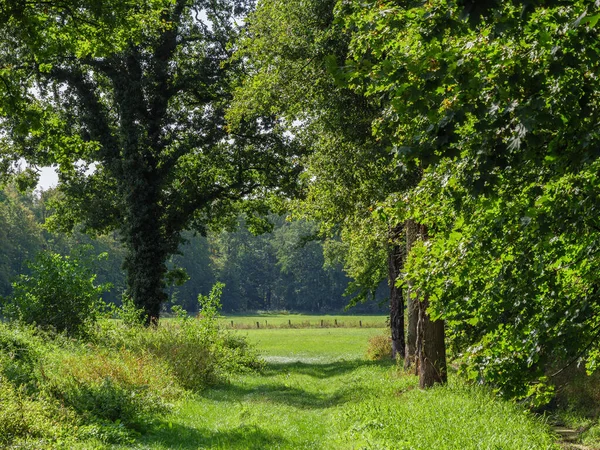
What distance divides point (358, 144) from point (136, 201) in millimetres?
14162

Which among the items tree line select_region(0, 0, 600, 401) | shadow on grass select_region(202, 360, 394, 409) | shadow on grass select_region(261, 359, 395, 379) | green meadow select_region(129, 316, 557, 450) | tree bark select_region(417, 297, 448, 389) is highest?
tree line select_region(0, 0, 600, 401)

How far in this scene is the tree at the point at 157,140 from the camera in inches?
1132

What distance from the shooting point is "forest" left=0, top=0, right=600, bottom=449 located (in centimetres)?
514

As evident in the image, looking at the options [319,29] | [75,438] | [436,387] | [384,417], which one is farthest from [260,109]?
[75,438]

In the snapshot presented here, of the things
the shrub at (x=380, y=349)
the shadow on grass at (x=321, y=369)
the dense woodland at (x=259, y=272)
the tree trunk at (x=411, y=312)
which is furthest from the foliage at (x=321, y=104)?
the dense woodland at (x=259, y=272)

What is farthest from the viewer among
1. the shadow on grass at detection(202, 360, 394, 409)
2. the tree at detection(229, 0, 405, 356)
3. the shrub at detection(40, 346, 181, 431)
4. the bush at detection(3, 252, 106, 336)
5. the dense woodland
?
the dense woodland

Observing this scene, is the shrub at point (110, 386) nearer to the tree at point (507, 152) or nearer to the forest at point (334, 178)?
the forest at point (334, 178)

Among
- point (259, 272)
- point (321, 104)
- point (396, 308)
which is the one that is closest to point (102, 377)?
point (321, 104)

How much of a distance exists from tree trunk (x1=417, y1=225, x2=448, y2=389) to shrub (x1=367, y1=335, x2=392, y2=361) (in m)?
14.8

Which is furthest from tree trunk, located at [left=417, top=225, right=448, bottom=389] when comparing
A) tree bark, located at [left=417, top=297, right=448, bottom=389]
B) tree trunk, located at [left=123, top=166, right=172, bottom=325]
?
tree trunk, located at [left=123, top=166, right=172, bottom=325]

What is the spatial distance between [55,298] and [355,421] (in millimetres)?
14252

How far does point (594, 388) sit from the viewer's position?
21.0m

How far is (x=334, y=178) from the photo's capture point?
18719 millimetres

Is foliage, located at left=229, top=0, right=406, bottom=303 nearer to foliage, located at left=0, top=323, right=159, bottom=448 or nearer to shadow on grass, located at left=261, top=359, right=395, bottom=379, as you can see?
foliage, located at left=0, top=323, right=159, bottom=448
